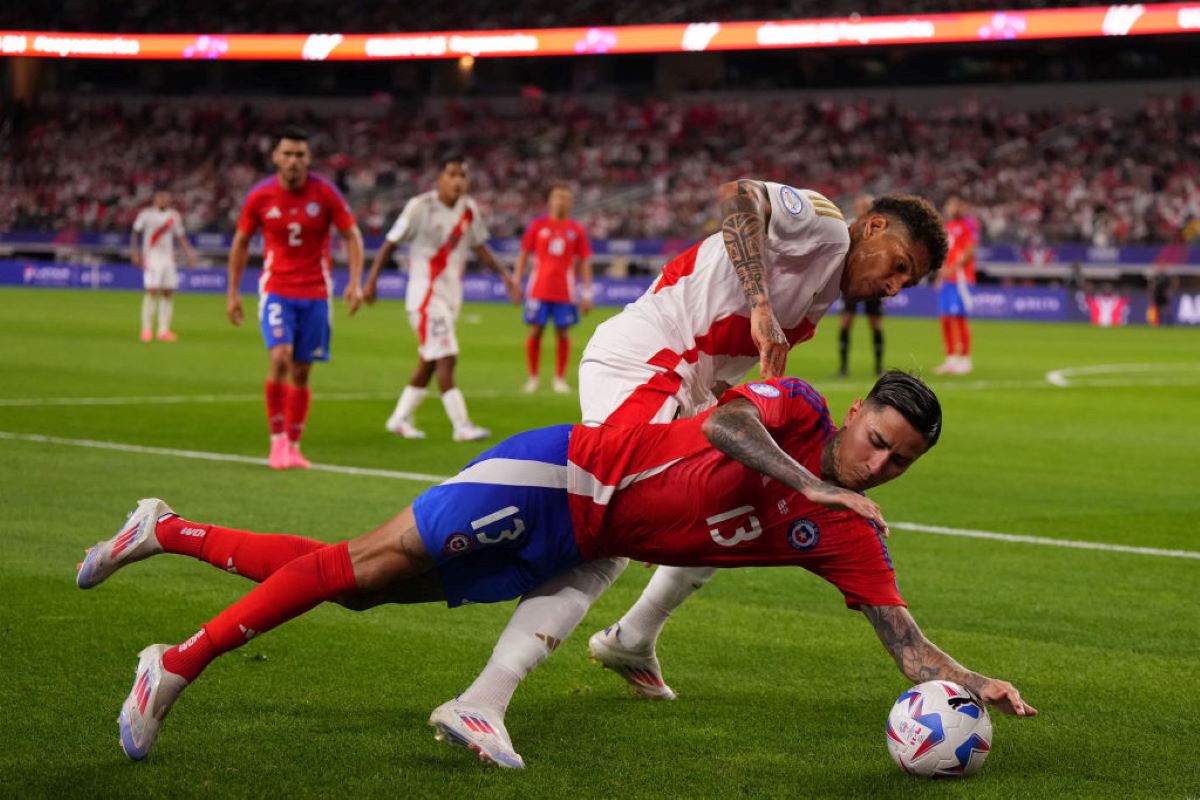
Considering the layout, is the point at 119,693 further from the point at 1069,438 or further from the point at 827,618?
the point at 1069,438

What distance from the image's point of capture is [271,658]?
5.79m

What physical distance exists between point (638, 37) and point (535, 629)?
152ft

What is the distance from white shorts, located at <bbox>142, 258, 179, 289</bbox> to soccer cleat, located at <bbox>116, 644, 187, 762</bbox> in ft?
68.7

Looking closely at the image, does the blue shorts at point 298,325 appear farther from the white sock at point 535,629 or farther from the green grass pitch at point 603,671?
the white sock at point 535,629

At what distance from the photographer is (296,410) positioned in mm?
11312

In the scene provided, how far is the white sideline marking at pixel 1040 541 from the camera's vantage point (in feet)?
27.8

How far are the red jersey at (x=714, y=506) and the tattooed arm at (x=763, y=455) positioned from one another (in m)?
0.12

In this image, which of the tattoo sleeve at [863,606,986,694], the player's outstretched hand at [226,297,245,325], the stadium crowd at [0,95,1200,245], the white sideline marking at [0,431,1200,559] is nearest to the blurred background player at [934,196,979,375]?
the player's outstretched hand at [226,297,245,325]

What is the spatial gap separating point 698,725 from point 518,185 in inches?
1816

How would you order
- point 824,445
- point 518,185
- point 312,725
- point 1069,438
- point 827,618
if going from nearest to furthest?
point 824,445, point 312,725, point 827,618, point 1069,438, point 518,185

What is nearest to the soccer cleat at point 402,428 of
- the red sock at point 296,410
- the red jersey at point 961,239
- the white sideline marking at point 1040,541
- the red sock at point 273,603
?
the red sock at point 296,410

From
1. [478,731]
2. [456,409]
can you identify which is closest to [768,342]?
[478,731]

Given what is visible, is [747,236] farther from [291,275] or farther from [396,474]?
[291,275]

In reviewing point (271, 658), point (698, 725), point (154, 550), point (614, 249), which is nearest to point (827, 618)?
point (698, 725)
